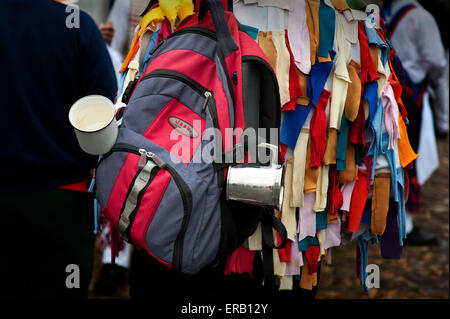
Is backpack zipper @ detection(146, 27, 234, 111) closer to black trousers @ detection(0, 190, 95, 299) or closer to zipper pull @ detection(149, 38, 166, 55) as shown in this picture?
zipper pull @ detection(149, 38, 166, 55)

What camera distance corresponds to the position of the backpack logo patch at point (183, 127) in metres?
1.39

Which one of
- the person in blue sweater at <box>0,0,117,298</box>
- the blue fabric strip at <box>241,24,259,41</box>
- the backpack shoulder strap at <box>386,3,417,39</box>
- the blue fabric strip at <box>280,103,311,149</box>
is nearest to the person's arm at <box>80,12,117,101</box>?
the person in blue sweater at <box>0,0,117,298</box>

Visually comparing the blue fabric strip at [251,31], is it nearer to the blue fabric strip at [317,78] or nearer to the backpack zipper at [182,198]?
the blue fabric strip at [317,78]

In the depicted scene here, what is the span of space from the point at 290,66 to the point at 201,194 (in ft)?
1.82

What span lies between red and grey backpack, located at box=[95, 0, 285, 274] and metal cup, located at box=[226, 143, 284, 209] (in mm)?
52

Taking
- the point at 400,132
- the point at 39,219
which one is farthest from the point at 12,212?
the point at 400,132

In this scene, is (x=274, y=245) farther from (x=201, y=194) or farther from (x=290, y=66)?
(x=290, y=66)

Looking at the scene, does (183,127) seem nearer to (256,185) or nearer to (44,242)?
(256,185)

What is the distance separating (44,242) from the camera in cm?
198

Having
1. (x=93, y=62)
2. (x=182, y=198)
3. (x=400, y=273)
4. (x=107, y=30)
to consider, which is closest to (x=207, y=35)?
(x=182, y=198)

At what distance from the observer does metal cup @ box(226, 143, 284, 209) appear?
1.34 meters

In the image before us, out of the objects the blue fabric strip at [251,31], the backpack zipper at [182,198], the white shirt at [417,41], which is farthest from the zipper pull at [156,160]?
the white shirt at [417,41]

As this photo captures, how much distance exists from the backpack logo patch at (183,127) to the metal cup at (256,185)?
6.5 inches

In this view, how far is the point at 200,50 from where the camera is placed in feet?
4.73
